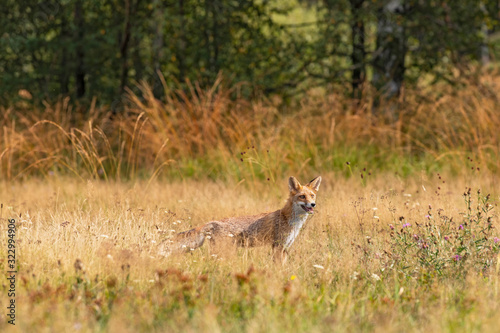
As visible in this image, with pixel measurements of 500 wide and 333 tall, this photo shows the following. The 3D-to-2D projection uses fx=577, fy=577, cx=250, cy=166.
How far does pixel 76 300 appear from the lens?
4066 millimetres

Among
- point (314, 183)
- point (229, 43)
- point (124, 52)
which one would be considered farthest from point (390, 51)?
point (314, 183)

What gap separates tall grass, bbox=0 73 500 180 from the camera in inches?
363

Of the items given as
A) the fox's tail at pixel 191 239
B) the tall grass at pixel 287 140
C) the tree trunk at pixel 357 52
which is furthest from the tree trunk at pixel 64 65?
the fox's tail at pixel 191 239

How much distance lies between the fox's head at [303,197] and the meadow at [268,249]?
47 cm

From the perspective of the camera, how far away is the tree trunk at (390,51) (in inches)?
452

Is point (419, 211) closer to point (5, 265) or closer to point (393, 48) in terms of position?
point (5, 265)

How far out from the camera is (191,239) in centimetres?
570

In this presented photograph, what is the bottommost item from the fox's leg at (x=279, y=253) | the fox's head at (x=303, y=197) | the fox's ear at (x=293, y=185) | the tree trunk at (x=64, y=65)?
the fox's leg at (x=279, y=253)

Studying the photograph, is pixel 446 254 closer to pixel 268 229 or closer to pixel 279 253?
pixel 279 253

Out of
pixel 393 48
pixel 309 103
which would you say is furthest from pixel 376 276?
pixel 393 48

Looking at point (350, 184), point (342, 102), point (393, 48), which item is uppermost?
point (393, 48)

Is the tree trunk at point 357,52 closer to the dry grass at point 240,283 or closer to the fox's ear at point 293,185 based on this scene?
the dry grass at point 240,283

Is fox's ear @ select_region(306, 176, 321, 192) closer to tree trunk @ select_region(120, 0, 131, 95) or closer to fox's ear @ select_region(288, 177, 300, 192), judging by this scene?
fox's ear @ select_region(288, 177, 300, 192)

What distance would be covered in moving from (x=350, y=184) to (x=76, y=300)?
5.29 meters
